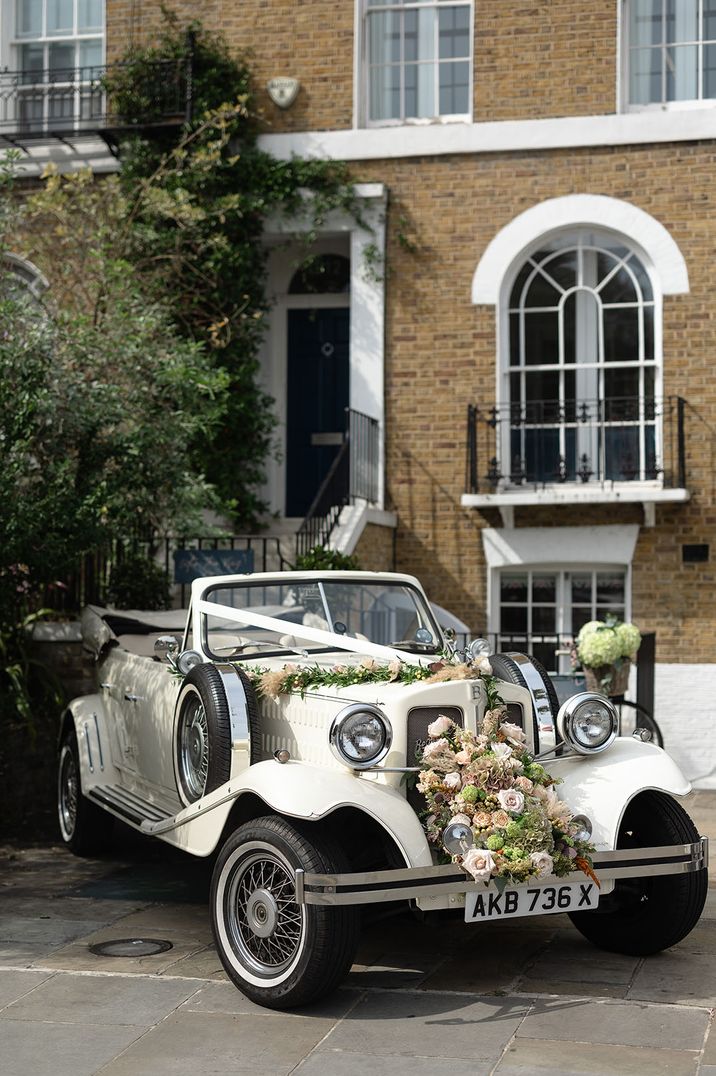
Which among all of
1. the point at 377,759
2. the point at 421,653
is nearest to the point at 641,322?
the point at 421,653

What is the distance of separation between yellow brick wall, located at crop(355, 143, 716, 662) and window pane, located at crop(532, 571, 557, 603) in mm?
583

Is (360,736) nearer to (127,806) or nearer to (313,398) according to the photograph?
(127,806)

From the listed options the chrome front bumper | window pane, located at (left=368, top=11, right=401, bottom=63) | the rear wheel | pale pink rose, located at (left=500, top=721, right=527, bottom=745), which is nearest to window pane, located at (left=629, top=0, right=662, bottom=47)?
window pane, located at (left=368, top=11, right=401, bottom=63)

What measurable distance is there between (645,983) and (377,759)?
1549 millimetres

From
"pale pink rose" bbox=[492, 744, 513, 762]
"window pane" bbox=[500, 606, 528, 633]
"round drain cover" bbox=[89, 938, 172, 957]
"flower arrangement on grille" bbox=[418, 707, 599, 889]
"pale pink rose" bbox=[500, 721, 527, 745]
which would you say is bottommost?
"round drain cover" bbox=[89, 938, 172, 957]

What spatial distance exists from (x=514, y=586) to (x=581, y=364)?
97.6 inches

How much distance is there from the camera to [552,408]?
14000 mm

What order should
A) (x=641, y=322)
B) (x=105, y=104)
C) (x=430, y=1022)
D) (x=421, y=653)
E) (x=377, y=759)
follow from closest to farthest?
1. (x=430, y=1022)
2. (x=377, y=759)
3. (x=421, y=653)
4. (x=641, y=322)
5. (x=105, y=104)

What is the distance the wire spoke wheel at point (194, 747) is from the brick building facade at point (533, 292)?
677 centimetres

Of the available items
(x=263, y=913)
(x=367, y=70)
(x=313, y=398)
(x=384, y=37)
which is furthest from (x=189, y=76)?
(x=263, y=913)

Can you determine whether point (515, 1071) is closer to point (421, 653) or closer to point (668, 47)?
point (421, 653)

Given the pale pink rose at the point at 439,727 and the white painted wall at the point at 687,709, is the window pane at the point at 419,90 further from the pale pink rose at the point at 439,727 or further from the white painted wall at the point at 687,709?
the pale pink rose at the point at 439,727

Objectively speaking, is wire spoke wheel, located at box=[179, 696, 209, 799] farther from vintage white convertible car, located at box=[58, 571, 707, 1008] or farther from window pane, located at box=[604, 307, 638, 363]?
window pane, located at box=[604, 307, 638, 363]

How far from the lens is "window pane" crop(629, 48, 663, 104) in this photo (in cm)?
1394
